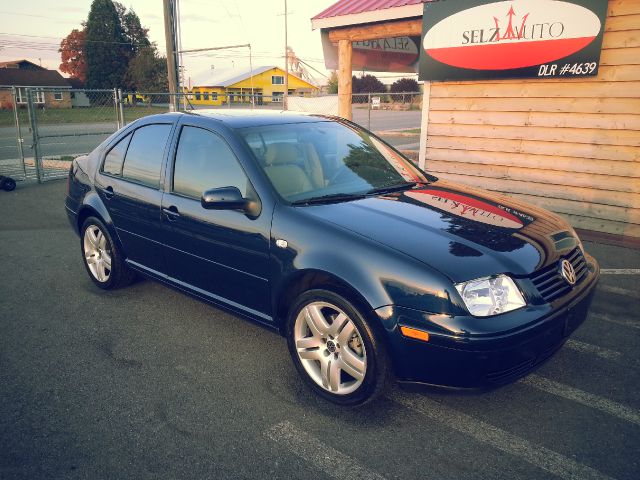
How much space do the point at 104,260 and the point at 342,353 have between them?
2879mm

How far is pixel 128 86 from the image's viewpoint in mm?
67688

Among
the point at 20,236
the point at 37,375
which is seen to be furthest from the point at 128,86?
the point at 37,375

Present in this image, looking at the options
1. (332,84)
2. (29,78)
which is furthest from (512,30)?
(332,84)

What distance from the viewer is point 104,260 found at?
4957 millimetres

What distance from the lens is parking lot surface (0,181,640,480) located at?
8.68 ft

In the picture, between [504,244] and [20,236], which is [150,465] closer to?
[504,244]

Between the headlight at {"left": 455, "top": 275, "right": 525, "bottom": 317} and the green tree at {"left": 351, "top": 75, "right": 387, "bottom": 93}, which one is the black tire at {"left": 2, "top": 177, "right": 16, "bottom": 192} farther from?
the green tree at {"left": 351, "top": 75, "right": 387, "bottom": 93}

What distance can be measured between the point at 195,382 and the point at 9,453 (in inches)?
42.4

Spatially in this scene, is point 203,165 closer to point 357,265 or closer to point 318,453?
point 357,265

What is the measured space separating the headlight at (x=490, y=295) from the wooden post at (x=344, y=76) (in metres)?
7.76

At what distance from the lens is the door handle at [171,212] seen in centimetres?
390

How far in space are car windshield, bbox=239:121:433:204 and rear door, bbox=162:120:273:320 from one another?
0.21 meters

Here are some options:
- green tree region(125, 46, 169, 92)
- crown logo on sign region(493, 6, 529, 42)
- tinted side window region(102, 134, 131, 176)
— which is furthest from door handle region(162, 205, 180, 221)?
green tree region(125, 46, 169, 92)

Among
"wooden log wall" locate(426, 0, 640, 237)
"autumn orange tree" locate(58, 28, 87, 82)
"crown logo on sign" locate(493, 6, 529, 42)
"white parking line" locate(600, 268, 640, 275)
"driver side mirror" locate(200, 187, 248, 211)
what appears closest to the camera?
"driver side mirror" locate(200, 187, 248, 211)
